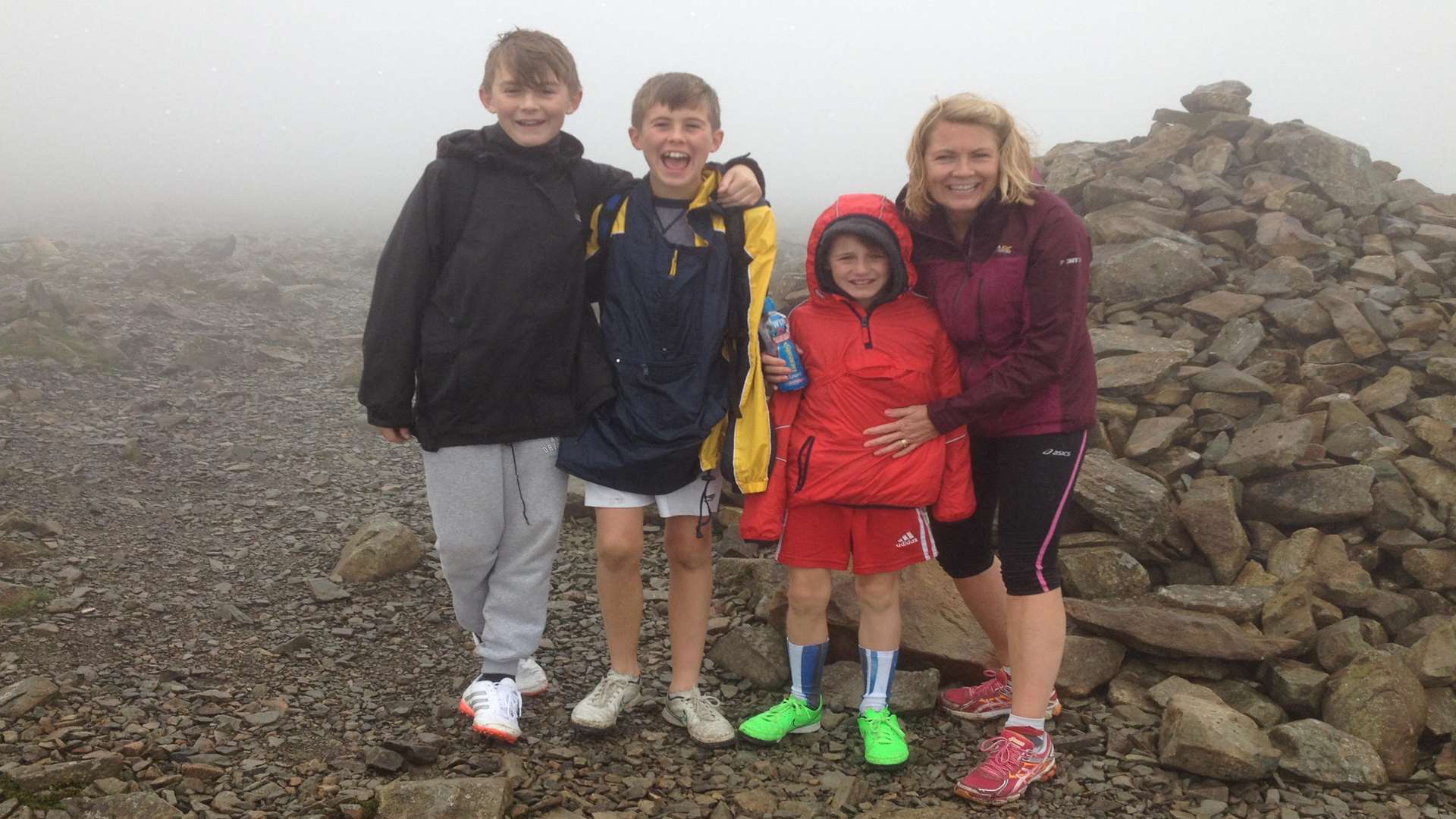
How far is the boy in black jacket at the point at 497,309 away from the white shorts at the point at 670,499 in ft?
0.91

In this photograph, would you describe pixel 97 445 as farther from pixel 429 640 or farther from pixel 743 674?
pixel 743 674

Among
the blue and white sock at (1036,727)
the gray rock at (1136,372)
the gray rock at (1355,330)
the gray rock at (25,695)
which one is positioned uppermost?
the gray rock at (1355,330)

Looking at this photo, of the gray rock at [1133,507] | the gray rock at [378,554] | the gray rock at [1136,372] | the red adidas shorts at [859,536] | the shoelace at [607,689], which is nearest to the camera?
the red adidas shorts at [859,536]

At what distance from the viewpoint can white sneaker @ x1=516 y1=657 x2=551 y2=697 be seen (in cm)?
547

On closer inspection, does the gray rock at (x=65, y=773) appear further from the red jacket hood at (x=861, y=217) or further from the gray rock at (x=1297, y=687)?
the gray rock at (x=1297, y=687)

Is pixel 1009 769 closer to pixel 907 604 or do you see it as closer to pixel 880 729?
pixel 880 729

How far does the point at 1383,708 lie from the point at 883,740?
251cm

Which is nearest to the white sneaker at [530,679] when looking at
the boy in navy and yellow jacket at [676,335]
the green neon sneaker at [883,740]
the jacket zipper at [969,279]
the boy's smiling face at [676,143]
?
the boy in navy and yellow jacket at [676,335]

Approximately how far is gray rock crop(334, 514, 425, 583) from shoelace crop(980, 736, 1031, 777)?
431 centimetres

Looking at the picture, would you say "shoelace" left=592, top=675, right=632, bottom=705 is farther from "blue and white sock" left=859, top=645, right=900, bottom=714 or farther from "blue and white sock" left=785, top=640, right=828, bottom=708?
"blue and white sock" left=859, top=645, right=900, bottom=714

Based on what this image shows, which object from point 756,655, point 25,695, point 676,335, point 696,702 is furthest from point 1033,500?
point 25,695

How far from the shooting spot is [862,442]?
461 centimetres

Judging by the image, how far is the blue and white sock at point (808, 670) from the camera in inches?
198

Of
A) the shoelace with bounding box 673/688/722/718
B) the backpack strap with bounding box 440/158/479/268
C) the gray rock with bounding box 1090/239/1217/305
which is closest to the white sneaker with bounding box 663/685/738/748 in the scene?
the shoelace with bounding box 673/688/722/718
